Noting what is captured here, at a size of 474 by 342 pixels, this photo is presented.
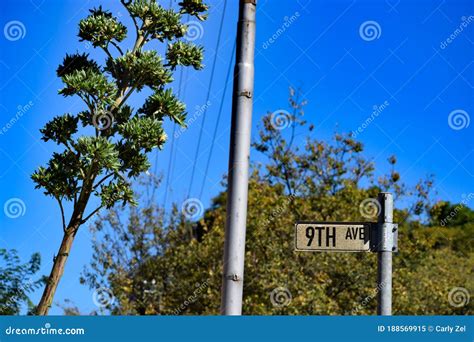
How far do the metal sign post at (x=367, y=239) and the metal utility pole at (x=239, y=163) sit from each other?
4.18 ft

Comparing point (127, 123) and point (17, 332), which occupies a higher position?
point (127, 123)

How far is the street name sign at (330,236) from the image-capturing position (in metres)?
5.93

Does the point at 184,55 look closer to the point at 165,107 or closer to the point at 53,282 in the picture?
the point at 165,107

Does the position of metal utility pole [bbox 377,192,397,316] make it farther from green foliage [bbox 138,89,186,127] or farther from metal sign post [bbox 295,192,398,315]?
green foliage [bbox 138,89,186,127]

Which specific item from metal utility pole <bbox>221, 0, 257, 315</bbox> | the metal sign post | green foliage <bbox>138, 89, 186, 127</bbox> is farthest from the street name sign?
green foliage <bbox>138, 89, 186, 127</bbox>

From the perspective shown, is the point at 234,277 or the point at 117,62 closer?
the point at 234,277

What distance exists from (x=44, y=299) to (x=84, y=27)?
3.21 m

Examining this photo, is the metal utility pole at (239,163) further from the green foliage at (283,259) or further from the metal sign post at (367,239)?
the green foliage at (283,259)

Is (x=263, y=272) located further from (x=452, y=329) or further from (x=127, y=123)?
(x=452, y=329)

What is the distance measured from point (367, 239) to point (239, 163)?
155 cm

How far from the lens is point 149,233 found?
23984 millimetres

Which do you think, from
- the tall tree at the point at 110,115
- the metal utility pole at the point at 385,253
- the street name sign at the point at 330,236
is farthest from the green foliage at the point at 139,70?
the metal utility pole at the point at 385,253

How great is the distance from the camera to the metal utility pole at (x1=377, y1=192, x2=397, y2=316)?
18.2ft

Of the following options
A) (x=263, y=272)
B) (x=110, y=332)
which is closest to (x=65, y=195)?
(x=110, y=332)
